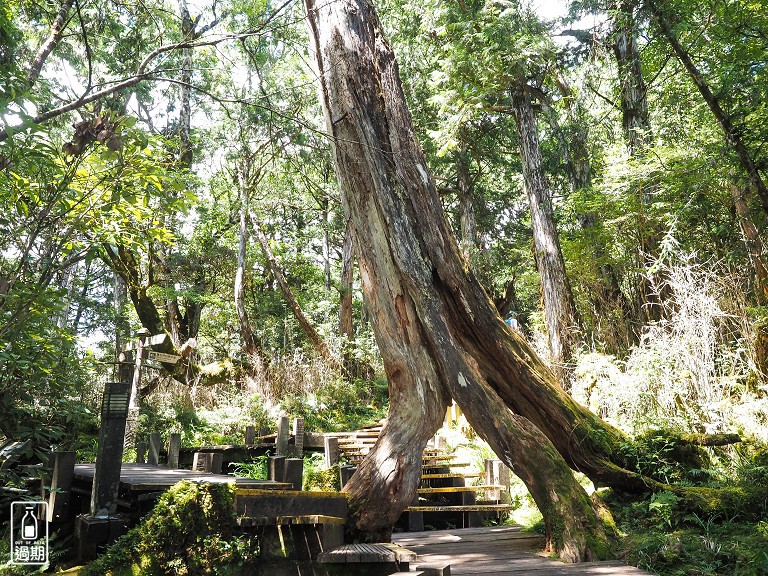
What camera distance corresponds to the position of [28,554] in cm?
563

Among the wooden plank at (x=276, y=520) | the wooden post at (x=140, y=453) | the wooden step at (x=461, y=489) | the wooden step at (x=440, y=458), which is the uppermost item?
the wooden post at (x=140, y=453)

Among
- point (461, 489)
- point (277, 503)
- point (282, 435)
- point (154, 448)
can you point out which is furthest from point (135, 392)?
point (277, 503)

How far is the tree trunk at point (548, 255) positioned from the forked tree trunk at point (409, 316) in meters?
3.72

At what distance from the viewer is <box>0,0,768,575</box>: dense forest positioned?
5121 millimetres

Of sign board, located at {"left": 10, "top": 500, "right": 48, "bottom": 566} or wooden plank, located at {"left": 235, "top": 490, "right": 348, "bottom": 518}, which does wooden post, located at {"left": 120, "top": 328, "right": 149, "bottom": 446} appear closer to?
sign board, located at {"left": 10, "top": 500, "right": 48, "bottom": 566}

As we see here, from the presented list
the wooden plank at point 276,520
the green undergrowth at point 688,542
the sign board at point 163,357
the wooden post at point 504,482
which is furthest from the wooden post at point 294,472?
the sign board at point 163,357

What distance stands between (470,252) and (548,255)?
4400 millimetres

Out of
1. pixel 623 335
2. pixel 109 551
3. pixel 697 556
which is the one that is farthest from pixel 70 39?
pixel 697 556

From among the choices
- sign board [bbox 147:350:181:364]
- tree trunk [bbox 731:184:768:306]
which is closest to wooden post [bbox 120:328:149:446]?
sign board [bbox 147:350:181:364]

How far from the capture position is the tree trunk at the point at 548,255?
35.2 ft

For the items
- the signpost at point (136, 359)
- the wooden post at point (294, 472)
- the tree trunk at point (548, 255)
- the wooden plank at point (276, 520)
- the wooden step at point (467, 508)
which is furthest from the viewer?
the tree trunk at point (548, 255)

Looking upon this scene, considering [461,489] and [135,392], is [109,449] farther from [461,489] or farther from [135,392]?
[135,392]

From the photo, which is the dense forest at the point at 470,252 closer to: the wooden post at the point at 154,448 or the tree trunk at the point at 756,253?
the tree trunk at the point at 756,253

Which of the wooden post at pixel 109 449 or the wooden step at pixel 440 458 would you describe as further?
the wooden step at pixel 440 458
